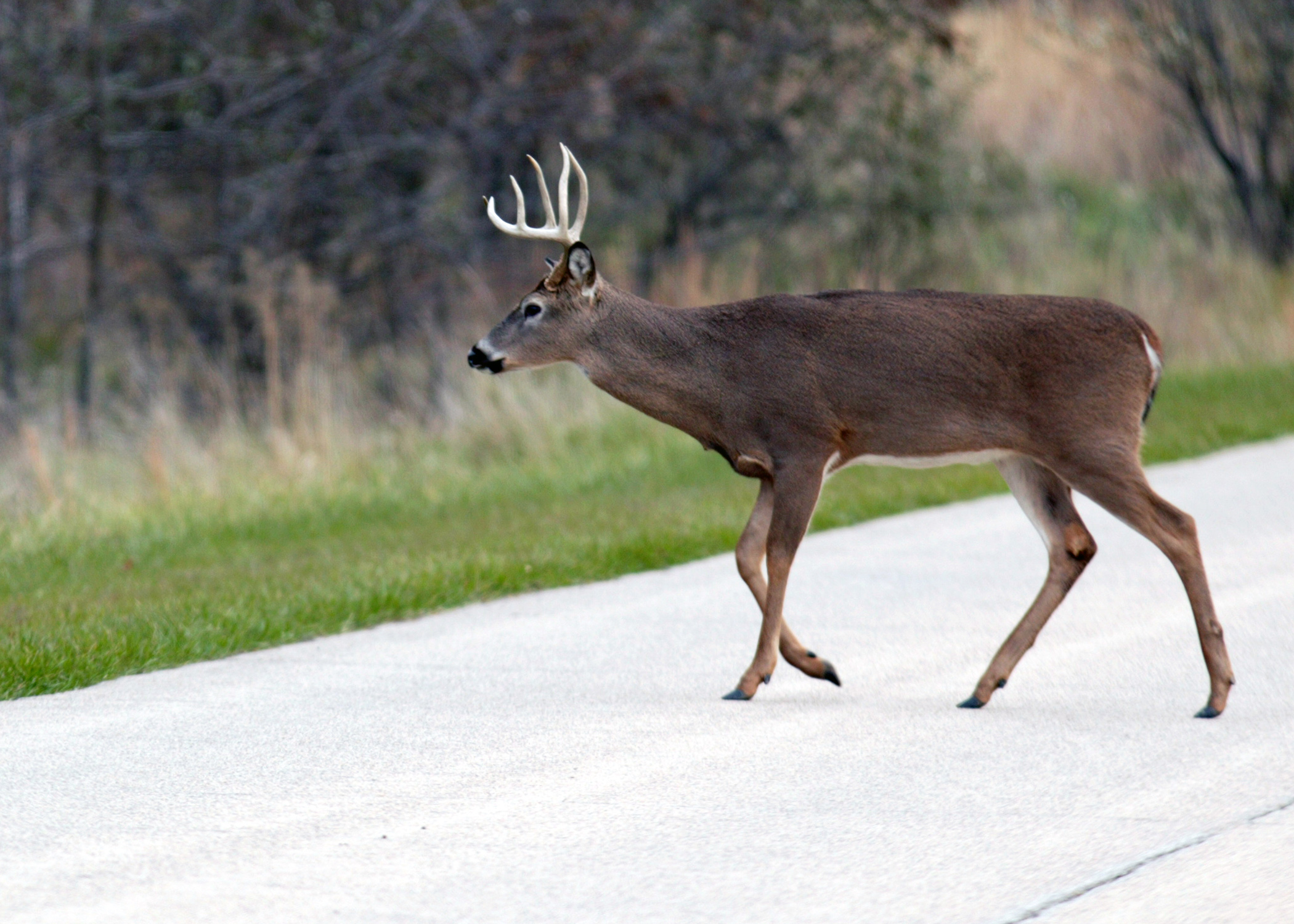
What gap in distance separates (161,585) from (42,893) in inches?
206

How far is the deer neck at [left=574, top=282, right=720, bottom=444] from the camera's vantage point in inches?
285

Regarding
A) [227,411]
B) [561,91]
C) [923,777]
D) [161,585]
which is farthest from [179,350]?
[923,777]

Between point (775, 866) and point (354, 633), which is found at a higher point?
point (775, 866)

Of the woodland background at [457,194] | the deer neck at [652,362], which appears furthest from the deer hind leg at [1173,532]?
the woodland background at [457,194]

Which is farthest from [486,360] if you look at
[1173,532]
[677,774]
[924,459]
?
[1173,532]

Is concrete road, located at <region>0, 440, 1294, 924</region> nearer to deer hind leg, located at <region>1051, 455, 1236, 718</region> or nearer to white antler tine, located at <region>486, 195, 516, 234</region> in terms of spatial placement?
deer hind leg, located at <region>1051, 455, 1236, 718</region>

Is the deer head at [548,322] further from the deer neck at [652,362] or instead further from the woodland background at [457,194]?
the woodland background at [457,194]

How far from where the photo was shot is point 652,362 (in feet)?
23.9

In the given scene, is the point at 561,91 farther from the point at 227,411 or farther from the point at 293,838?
the point at 293,838

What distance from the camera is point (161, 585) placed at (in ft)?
32.4

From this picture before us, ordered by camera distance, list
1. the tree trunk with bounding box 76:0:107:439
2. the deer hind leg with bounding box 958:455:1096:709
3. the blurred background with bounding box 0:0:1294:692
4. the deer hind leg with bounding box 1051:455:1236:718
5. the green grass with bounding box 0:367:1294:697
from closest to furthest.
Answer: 1. the deer hind leg with bounding box 1051:455:1236:718
2. the deer hind leg with bounding box 958:455:1096:709
3. the green grass with bounding box 0:367:1294:697
4. the blurred background with bounding box 0:0:1294:692
5. the tree trunk with bounding box 76:0:107:439

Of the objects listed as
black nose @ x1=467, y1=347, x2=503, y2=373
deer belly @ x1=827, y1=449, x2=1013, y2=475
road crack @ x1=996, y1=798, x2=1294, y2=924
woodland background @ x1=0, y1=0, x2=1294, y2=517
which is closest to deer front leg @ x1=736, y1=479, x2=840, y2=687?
deer belly @ x1=827, y1=449, x2=1013, y2=475

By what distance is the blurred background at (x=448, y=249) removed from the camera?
11.8 metres

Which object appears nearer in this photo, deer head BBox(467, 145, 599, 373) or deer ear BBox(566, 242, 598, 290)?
deer ear BBox(566, 242, 598, 290)
